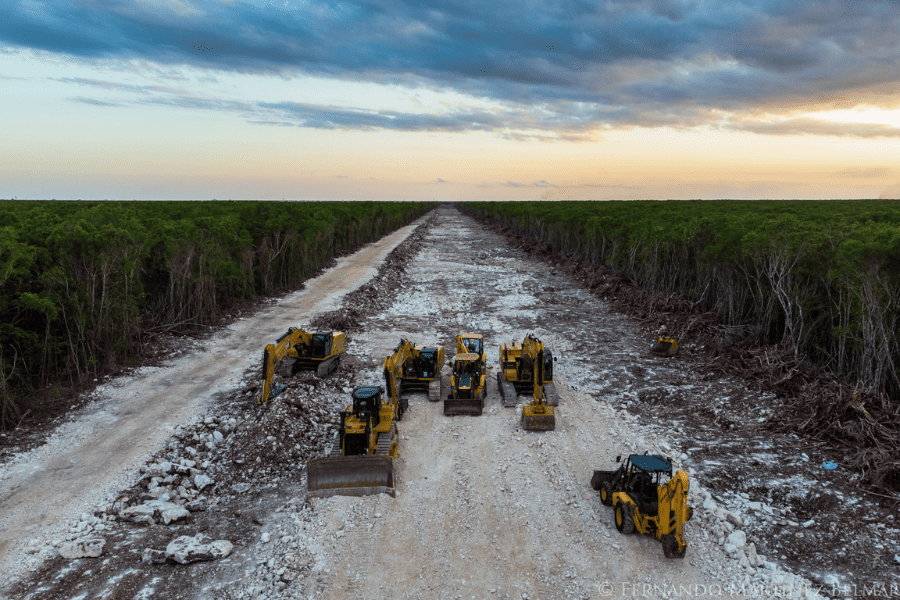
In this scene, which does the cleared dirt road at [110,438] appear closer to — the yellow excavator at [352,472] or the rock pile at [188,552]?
the rock pile at [188,552]

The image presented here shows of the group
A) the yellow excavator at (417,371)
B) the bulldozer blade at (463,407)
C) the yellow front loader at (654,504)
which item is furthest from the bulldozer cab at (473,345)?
the yellow front loader at (654,504)

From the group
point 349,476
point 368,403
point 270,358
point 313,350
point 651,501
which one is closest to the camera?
point 651,501

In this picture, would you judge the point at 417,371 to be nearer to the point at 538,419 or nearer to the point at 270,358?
the point at 538,419

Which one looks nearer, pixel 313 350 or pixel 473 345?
pixel 313 350

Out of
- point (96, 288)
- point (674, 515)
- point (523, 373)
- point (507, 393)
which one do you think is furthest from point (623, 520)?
point (96, 288)

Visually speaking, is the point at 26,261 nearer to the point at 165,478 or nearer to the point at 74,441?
the point at 74,441

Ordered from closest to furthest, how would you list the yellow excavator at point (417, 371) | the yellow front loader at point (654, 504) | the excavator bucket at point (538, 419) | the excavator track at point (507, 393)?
the yellow front loader at point (654, 504), the excavator bucket at point (538, 419), the excavator track at point (507, 393), the yellow excavator at point (417, 371)

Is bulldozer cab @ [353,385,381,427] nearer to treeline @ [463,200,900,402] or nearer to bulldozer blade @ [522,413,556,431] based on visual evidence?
bulldozer blade @ [522,413,556,431]
